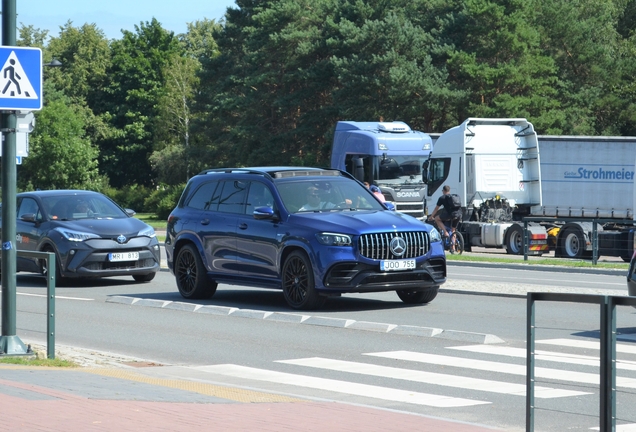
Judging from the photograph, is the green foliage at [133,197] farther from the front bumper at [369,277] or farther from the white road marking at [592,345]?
the white road marking at [592,345]

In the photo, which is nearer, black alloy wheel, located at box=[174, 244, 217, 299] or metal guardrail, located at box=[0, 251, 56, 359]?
metal guardrail, located at box=[0, 251, 56, 359]

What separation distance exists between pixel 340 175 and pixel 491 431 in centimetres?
1009

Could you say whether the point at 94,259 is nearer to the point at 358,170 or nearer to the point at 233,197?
the point at 233,197

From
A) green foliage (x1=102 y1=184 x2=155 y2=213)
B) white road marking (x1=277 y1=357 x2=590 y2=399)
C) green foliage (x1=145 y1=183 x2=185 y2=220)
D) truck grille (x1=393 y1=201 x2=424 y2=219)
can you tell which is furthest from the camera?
green foliage (x1=102 y1=184 x2=155 y2=213)

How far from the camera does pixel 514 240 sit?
1273 inches

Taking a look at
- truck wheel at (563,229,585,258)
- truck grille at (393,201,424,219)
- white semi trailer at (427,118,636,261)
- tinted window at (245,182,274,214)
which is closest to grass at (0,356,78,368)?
tinted window at (245,182,274,214)

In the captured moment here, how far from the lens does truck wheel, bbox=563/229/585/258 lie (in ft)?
100

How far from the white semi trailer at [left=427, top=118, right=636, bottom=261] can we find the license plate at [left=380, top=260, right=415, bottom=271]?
1766cm

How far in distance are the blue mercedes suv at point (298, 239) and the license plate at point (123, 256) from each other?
195 centimetres

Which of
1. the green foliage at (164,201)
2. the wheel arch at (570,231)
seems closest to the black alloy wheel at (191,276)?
the wheel arch at (570,231)

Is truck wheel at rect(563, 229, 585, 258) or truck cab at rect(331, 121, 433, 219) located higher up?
truck cab at rect(331, 121, 433, 219)

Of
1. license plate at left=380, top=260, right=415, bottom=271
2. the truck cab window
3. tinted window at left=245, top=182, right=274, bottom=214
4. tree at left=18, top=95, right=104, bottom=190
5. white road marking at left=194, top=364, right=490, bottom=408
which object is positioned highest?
tree at left=18, top=95, right=104, bottom=190

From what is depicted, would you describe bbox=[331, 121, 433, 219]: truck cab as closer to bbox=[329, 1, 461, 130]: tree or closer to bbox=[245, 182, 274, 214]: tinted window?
bbox=[329, 1, 461, 130]: tree

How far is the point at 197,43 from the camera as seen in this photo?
5172 inches
